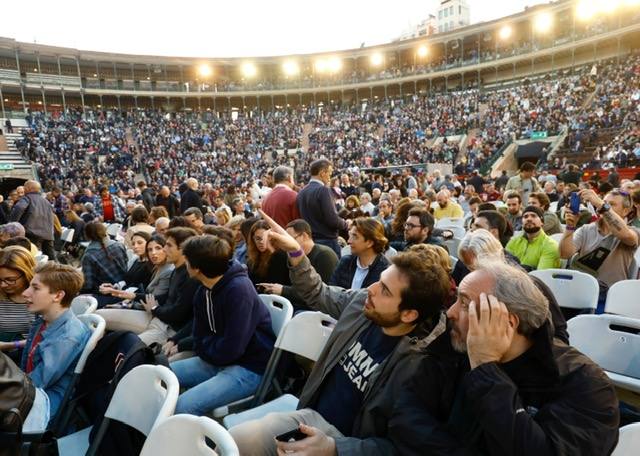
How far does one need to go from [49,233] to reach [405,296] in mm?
7455

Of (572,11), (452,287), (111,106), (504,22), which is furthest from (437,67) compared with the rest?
(452,287)

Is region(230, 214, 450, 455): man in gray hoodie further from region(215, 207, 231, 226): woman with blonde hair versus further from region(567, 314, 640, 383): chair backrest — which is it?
region(215, 207, 231, 226): woman with blonde hair

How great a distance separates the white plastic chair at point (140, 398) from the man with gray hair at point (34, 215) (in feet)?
19.9

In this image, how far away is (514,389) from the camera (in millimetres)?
1288

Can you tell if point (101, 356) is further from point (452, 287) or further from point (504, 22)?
point (504, 22)

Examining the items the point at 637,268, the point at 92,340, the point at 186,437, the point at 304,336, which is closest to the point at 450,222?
the point at 637,268

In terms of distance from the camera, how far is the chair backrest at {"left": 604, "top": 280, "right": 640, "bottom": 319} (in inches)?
118

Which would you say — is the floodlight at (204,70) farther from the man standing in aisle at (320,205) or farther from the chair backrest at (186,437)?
the chair backrest at (186,437)

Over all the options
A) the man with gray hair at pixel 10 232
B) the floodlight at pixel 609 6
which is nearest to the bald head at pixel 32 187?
the man with gray hair at pixel 10 232

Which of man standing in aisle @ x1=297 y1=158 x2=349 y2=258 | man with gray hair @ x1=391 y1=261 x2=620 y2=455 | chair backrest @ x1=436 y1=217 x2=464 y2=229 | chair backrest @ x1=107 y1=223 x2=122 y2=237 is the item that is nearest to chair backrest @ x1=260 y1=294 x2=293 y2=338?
man with gray hair @ x1=391 y1=261 x2=620 y2=455

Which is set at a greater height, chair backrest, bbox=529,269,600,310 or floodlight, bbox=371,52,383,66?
floodlight, bbox=371,52,383,66

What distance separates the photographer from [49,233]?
7.39 meters

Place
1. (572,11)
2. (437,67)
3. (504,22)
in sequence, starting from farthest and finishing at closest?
(437,67) → (504,22) → (572,11)

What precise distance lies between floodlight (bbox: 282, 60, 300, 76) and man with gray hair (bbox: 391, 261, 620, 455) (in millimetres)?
44166
